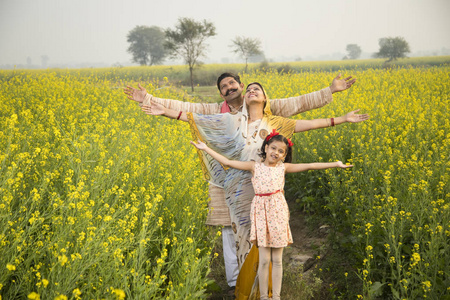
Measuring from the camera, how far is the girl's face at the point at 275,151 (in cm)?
312

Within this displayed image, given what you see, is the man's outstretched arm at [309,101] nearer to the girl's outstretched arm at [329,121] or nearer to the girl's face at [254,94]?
the girl's outstretched arm at [329,121]

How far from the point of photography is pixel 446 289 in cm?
306

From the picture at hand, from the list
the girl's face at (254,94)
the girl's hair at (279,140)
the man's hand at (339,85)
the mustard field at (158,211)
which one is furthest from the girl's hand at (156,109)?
the man's hand at (339,85)

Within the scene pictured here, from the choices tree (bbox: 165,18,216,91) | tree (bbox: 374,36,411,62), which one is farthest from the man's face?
tree (bbox: 374,36,411,62)

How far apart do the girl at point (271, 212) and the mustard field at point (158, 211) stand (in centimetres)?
44

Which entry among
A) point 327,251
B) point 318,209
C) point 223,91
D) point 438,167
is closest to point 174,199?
point 223,91

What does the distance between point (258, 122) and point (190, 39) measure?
26.9 meters

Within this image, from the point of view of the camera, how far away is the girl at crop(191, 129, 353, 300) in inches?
122

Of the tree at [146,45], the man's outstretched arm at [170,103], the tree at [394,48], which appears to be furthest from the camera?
the tree at [146,45]

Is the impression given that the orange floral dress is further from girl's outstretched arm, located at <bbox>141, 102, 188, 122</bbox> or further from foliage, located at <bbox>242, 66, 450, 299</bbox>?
girl's outstretched arm, located at <bbox>141, 102, 188, 122</bbox>

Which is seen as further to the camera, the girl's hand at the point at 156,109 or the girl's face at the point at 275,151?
the girl's hand at the point at 156,109

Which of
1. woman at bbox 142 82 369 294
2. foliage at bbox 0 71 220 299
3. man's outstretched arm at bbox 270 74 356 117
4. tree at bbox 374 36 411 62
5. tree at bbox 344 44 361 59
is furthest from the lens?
tree at bbox 344 44 361 59

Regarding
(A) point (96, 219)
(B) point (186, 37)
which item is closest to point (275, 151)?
(A) point (96, 219)

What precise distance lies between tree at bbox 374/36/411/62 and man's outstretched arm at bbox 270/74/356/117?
49649 mm
